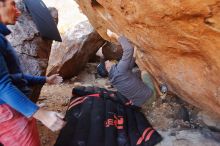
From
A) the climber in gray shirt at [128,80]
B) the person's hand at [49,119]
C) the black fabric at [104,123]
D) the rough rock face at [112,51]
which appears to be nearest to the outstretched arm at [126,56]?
the climber in gray shirt at [128,80]

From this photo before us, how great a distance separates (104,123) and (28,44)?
4.04ft

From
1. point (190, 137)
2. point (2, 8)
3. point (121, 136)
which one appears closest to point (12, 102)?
point (2, 8)

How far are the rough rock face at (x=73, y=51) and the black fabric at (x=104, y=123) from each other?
121 cm

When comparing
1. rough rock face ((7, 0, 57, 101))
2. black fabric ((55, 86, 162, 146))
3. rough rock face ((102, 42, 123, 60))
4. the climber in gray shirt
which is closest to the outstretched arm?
the climber in gray shirt

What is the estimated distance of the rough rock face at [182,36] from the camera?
1.88 meters

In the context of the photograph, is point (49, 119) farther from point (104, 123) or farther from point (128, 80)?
point (128, 80)

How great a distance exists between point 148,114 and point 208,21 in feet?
7.16

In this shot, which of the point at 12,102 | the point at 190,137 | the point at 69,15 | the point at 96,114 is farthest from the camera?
the point at 69,15

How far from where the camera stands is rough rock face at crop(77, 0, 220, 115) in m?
1.88

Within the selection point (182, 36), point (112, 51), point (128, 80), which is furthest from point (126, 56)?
point (112, 51)

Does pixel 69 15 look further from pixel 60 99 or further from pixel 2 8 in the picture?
pixel 2 8

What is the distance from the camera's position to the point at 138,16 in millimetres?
2281

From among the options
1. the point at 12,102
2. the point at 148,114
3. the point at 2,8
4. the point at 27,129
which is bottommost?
the point at 148,114

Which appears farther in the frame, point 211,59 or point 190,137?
point 190,137
